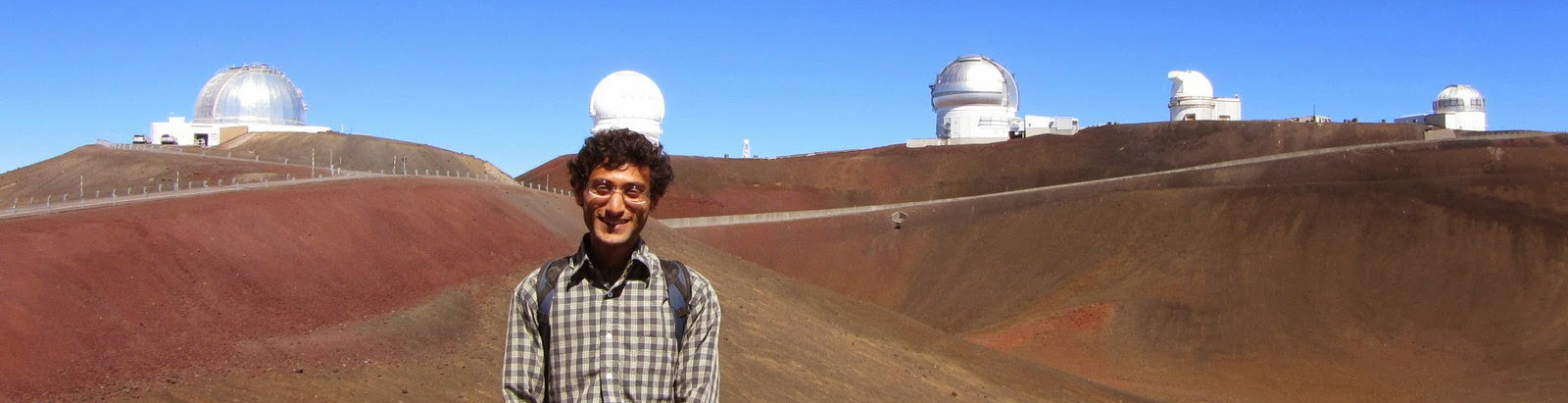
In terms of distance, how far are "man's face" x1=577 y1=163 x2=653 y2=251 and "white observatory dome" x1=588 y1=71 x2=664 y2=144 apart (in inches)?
2646

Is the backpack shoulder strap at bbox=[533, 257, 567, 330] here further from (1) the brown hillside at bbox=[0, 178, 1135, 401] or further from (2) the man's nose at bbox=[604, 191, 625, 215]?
(1) the brown hillside at bbox=[0, 178, 1135, 401]

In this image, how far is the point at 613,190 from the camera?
6.11 metres

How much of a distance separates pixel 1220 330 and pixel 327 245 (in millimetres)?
27528

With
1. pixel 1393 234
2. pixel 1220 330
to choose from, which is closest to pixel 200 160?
pixel 1220 330

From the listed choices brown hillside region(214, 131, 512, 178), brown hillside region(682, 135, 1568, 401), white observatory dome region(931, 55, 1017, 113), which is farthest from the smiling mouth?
white observatory dome region(931, 55, 1017, 113)

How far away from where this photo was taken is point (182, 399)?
56.6 ft

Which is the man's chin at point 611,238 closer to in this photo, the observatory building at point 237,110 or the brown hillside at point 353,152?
the brown hillside at point 353,152

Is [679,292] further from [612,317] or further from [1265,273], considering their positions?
[1265,273]

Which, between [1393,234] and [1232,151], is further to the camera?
[1232,151]

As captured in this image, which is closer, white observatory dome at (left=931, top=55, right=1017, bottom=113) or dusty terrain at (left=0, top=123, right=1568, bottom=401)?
dusty terrain at (left=0, top=123, right=1568, bottom=401)

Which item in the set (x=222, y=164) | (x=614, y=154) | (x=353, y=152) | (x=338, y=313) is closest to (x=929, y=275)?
(x=353, y=152)

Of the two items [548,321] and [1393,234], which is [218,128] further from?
[548,321]

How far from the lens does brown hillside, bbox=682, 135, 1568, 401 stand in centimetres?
4009

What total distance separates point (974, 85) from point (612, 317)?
2941 inches
